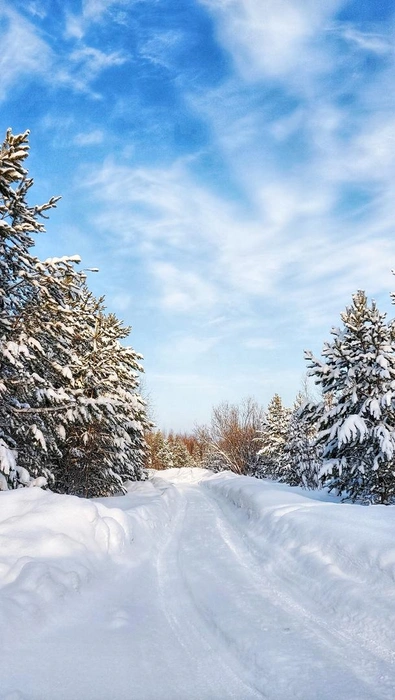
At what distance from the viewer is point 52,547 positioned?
537cm

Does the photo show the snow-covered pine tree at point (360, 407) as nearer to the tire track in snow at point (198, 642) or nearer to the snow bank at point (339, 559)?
the snow bank at point (339, 559)

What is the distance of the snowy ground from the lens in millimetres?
3029

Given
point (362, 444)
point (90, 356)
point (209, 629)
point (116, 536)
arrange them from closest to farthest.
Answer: point (209, 629), point (116, 536), point (362, 444), point (90, 356)

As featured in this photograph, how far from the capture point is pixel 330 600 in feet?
14.8

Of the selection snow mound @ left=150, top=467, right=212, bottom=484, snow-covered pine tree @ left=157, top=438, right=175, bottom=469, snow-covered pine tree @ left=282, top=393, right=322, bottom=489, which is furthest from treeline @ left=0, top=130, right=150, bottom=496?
snow-covered pine tree @ left=157, top=438, right=175, bottom=469

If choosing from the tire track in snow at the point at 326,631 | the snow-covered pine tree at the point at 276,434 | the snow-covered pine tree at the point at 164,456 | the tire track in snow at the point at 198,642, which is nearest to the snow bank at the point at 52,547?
the tire track in snow at the point at 198,642

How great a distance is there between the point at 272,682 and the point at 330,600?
5.72 ft

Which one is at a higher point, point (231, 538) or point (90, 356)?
point (90, 356)

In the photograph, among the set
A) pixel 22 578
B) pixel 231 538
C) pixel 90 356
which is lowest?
pixel 231 538

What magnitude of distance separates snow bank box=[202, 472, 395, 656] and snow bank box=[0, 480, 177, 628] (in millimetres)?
2354

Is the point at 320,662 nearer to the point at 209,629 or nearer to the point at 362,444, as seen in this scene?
the point at 209,629

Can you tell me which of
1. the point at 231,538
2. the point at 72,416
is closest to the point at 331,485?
the point at 231,538

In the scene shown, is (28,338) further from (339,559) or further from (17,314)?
(339,559)

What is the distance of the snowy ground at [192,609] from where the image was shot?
9.94 feet
